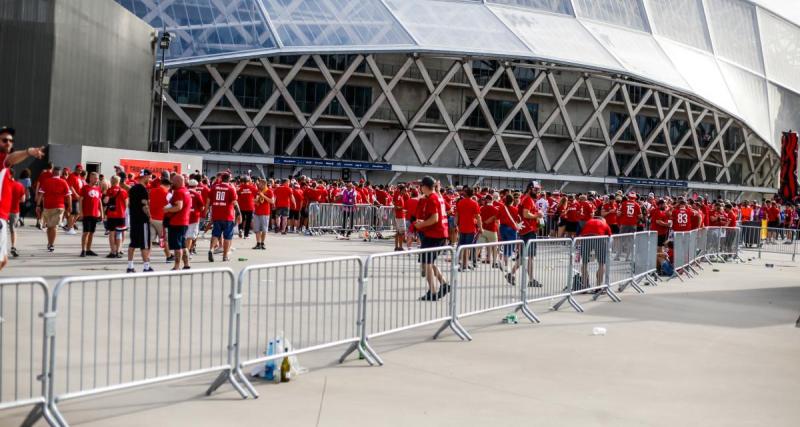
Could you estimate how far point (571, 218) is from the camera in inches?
969

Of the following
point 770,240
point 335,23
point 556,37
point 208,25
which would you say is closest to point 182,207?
point 770,240

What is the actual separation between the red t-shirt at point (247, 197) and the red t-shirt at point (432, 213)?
9904 millimetres

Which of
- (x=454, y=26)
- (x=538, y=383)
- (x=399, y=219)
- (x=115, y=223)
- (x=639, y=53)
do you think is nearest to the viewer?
(x=538, y=383)

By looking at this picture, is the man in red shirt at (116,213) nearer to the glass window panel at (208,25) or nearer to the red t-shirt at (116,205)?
the red t-shirt at (116,205)

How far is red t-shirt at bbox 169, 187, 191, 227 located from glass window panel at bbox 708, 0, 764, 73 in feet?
215

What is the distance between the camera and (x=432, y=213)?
1392 centimetres

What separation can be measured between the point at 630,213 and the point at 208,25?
3598 cm

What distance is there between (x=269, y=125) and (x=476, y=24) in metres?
16.3

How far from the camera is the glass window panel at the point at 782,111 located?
2960 inches

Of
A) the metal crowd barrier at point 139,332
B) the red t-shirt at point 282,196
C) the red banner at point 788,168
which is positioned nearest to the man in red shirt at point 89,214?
the red t-shirt at point 282,196

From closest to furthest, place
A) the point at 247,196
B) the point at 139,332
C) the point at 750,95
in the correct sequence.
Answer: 1. the point at 139,332
2. the point at 247,196
3. the point at 750,95

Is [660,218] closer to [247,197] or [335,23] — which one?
[247,197]

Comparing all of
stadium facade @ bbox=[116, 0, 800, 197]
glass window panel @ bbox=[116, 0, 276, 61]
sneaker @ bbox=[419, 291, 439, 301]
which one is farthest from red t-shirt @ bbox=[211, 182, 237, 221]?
glass window panel @ bbox=[116, 0, 276, 61]

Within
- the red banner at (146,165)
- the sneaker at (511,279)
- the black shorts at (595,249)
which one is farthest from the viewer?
the red banner at (146,165)
